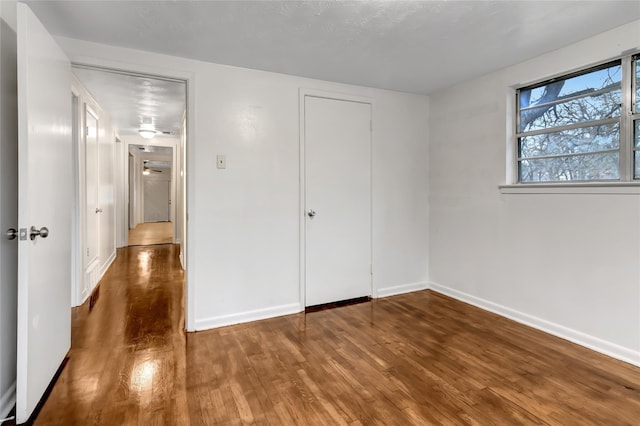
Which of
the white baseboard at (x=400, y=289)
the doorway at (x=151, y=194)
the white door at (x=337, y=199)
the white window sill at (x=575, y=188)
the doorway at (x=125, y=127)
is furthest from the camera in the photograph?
the doorway at (x=151, y=194)

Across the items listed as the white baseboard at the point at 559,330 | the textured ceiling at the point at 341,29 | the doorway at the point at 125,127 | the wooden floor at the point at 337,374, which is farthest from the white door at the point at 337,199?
the doorway at the point at 125,127

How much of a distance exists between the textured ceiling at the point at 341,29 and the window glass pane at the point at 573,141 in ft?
2.16

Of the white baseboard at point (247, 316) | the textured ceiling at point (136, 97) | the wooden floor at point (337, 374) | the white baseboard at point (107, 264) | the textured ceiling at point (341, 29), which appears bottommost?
the wooden floor at point (337, 374)

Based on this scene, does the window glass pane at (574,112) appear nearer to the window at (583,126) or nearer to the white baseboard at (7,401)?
the window at (583,126)

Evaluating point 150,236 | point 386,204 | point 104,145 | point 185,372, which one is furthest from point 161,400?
point 150,236

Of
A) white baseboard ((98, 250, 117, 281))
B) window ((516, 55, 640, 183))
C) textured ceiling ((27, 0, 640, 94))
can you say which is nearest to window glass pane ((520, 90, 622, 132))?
window ((516, 55, 640, 183))

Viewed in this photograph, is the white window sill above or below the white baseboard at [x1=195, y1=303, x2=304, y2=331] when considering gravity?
above

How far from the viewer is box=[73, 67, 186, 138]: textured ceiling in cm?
334

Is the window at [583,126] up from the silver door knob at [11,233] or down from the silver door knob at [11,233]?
up

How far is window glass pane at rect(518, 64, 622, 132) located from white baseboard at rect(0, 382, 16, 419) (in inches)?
157

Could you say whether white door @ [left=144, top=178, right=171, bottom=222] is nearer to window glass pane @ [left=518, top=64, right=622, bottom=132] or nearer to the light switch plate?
the light switch plate

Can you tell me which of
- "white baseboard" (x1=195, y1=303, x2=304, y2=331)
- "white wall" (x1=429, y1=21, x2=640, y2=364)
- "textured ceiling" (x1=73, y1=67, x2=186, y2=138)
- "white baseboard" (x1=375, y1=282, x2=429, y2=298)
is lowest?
"white baseboard" (x1=195, y1=303, x2=304, y2=331)

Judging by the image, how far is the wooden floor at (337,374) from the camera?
1714mm

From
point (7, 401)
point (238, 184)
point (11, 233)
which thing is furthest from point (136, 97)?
point (7, 401)
